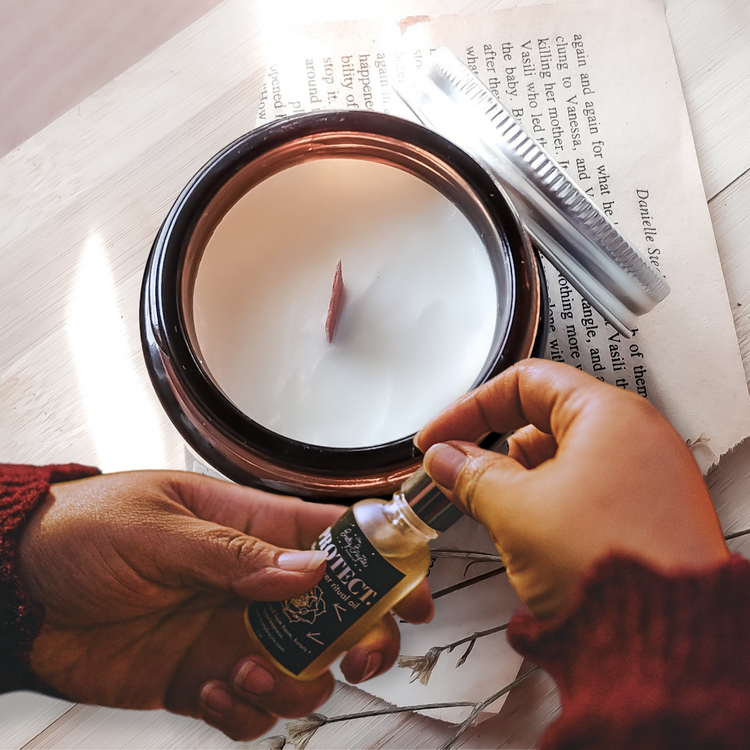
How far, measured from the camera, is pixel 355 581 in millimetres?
314

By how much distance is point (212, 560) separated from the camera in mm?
346

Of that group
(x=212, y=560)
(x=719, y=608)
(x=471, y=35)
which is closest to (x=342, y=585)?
(x=212, y=560)

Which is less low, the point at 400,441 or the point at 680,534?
the point at 400,441

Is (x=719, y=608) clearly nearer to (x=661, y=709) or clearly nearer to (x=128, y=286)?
(x=661, y=709)

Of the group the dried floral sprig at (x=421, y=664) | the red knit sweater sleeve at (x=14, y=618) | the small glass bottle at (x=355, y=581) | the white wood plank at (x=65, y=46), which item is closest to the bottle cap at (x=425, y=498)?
the small glass bottle at (x=355, y=581)

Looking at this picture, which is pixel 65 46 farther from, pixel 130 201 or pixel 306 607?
pixel 306 607

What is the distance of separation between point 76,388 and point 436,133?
0.84ft

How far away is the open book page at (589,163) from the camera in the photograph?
14.5 inches

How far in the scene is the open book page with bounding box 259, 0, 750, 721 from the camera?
1.21 ft

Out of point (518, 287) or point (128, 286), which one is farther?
point (128, 286)

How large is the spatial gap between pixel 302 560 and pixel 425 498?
73 mm

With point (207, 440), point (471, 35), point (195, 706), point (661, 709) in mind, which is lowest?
point (661, 709)

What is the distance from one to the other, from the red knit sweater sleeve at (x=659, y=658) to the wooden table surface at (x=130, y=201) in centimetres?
6

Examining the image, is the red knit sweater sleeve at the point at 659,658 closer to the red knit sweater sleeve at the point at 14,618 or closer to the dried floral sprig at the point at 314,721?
the dried floral sprig at the point at 314,721
